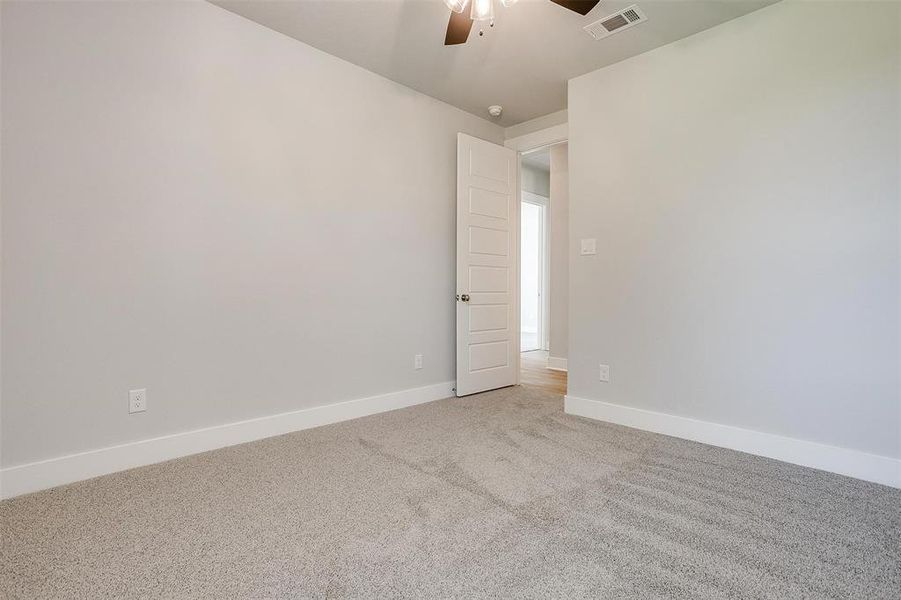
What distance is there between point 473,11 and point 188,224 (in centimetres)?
191

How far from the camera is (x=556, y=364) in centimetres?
533

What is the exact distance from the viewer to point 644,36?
2.74m

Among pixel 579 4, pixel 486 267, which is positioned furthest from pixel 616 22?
pixel 486 267

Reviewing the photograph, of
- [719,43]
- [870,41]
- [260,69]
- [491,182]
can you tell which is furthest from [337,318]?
[870,41]

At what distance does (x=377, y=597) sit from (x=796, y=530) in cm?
162

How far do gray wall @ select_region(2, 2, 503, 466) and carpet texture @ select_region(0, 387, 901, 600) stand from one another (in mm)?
479

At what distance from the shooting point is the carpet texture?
1.33m

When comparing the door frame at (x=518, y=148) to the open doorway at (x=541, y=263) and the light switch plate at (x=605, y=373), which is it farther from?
the light switch plate at (x=605, y=373)

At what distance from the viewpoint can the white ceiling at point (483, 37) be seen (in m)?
2.46

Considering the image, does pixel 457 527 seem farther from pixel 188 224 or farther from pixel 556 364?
pixel 556 364

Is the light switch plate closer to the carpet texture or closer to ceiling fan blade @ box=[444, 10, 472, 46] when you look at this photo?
the carpet texture

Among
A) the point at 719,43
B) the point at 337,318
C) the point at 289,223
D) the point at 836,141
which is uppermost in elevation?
the point at 719,43

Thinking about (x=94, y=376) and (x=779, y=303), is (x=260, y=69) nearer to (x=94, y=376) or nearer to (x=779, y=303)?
(x=94, y=376)

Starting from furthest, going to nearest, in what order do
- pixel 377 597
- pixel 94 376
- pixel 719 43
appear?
1. pixel 719 43
2. pixel 94 376
3. pixel 377 597
